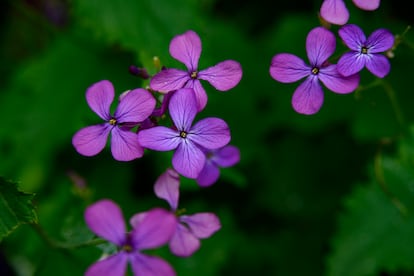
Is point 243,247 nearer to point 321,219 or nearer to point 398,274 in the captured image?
point 321,219

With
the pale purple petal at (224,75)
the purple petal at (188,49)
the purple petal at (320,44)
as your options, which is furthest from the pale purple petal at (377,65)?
the purple petal at (188,49)

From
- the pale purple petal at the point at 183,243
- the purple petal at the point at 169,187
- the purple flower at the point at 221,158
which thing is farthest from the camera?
the purple flower at the point at 221,158

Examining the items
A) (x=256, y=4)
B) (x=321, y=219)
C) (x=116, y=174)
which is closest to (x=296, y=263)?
(x=321, y=219)

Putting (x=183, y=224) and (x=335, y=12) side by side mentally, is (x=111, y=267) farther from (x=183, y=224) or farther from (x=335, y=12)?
(x=335, y=12)

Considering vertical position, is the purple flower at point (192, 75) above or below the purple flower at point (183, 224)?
above

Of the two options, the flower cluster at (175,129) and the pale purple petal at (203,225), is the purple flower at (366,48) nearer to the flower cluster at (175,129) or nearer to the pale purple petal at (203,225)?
the flower cluster at (175,129)

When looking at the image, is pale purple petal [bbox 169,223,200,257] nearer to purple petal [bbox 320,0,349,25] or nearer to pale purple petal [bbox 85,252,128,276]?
pale purple petal [bbox 85,252,128,276]

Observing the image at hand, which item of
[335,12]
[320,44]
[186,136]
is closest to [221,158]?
[186,136]
